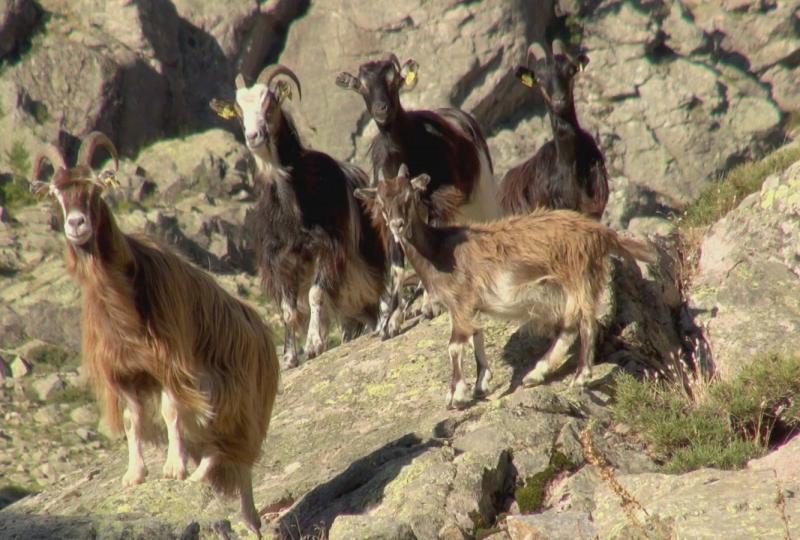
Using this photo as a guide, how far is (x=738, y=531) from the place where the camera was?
5.95 metres

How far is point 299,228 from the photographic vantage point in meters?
11.7

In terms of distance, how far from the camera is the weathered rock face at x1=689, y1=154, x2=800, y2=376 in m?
9.57

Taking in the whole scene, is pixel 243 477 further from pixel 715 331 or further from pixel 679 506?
pixel 715 331

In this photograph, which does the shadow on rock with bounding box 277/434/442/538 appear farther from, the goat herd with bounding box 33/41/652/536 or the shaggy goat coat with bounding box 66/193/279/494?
the shaggy goat coat with bounding box 66/193/279/494

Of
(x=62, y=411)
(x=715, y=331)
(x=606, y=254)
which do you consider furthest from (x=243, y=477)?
(x=62, y=411)

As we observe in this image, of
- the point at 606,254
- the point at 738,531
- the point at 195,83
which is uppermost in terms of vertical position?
the point at 195,83

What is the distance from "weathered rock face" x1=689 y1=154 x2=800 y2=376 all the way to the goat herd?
746 millimetres

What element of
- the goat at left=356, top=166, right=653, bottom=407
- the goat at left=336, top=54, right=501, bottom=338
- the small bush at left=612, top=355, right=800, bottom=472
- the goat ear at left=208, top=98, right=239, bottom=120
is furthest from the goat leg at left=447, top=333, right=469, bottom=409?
the goat ear at left=208, top=98, right=239, bottom=120

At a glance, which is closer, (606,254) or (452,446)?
(452,446)

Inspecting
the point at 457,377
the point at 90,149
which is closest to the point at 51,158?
the point at 90,149

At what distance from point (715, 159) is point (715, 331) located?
514 inches

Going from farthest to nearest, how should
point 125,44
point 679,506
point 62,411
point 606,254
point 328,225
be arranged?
point 125,44 < point 62,411 < point 328,225 < point 606,254 < point 679,506

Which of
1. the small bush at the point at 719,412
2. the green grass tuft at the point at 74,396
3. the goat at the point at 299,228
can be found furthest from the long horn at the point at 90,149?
the green grass tuft at the point at 74,396

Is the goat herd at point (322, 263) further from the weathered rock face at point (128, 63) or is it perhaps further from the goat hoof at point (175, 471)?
the weathered rock face at point (128, 63)
